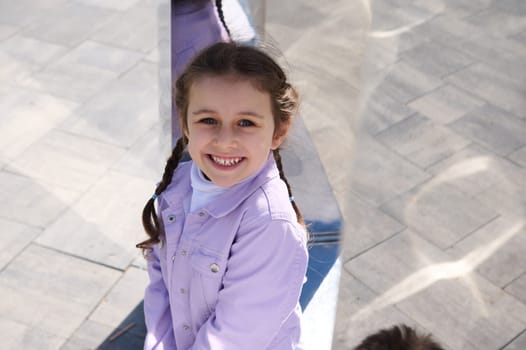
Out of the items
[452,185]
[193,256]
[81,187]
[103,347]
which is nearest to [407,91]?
[452,185]

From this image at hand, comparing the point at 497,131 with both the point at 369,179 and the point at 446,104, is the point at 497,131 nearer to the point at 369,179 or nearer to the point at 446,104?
the point at 446,104

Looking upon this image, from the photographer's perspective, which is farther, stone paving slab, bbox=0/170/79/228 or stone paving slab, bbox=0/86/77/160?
stone paving slab, bbox=0/86/77/160

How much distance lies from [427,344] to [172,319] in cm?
71

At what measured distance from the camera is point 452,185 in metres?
3.29

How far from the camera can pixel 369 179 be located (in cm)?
348

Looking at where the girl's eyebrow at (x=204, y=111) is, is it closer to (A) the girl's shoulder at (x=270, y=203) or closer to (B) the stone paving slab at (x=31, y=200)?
(A) the girl's shoulder at (x=270, y=203)

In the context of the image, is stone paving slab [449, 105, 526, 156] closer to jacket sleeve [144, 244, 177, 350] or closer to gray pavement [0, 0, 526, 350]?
gray pavement [0, 0, 526, 350]

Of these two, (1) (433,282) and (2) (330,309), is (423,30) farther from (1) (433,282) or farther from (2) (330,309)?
(2) (330,309)

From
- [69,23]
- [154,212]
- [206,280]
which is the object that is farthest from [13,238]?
[69,23]

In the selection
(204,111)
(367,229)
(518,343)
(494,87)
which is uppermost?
(204,111)

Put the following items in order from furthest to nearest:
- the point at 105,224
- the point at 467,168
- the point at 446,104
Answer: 1. the point at 446,104
2. the point at 105,224
3. the point at 467,168

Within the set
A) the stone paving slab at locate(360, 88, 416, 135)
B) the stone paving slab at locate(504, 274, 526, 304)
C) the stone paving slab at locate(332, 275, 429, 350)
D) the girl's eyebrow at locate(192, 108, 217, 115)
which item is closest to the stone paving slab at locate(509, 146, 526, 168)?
the stone paving slab at locate(504, 274, 526, 304)

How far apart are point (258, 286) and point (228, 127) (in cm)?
38

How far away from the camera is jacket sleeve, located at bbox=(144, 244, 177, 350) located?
6.69 feet
